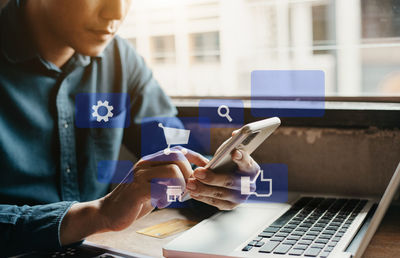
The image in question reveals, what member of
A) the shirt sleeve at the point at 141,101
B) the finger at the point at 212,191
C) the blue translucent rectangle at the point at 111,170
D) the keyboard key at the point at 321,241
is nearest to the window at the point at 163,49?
the shirt sleeve at the point at 141,101

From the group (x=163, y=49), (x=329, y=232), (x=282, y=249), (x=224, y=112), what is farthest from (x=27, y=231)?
(x=163, y=49)

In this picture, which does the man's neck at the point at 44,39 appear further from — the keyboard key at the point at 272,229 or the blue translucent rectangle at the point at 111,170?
the keyboard key at the point at 272,229

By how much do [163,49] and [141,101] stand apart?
387 millimetres

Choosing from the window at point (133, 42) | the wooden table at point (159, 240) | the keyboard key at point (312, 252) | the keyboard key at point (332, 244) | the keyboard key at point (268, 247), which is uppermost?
the window at point (133, 42)

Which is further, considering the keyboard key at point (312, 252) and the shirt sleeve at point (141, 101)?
the shirt sleeve at point (141, 101)

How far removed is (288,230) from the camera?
0.95m

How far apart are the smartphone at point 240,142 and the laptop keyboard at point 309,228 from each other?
0.55ft

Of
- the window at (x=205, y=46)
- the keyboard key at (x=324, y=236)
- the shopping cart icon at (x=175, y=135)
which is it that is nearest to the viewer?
the keyboard key at (x=324, y=236)

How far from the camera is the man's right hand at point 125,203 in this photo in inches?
37.1

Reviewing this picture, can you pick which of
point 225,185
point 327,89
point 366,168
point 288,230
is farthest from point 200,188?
point 327,89

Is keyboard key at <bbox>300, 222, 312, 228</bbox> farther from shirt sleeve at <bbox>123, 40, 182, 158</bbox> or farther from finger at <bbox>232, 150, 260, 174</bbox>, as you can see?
shirt sleeve at <bbox>123, 40, 182, 158</bbox>

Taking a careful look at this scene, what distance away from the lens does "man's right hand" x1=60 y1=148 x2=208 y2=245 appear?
37.1 inches

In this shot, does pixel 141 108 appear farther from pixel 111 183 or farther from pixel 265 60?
pixel 265 60
